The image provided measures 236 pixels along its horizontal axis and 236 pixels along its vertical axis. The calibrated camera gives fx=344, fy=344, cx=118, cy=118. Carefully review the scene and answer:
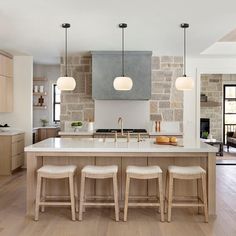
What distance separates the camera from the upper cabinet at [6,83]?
700cm

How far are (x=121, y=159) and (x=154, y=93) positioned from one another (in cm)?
320

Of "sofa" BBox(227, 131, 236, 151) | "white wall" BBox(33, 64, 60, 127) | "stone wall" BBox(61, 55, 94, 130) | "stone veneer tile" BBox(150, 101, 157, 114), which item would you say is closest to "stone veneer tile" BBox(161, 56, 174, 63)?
"stone veneer tile" BBox(150, 101, 157, 114)

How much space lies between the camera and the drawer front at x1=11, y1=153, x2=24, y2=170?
693cm

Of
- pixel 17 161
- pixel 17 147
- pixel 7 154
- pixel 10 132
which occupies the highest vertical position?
pixel 10 132

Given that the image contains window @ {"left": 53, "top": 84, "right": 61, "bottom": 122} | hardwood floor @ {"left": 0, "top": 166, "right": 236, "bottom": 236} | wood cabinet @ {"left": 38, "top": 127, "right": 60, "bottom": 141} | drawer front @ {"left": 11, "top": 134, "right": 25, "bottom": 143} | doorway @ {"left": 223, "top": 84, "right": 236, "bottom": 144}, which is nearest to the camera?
hardwood floor @ {"left": 0, "top": 166, "right": 236, "bottom": 236}

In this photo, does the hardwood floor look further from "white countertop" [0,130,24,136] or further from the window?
the window

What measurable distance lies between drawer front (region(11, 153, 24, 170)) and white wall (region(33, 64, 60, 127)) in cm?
240

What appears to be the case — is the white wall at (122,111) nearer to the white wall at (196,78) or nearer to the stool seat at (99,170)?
the white wall at (196,78)

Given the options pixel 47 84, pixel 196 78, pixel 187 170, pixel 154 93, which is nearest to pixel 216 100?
pixel 196 78

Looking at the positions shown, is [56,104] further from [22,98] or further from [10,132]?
[10,132]

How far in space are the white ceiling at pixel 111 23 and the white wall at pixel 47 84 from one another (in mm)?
2916

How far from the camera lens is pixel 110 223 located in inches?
153

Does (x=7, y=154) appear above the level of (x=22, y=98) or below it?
below

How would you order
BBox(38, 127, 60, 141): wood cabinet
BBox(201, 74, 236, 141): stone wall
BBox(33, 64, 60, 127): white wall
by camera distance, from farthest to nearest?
BBox(201, 74, 236, 141): stone wall → BBox(33, 64, 60, 127): white wall → BBox(38, 127, 60, 141): wood cabinet
